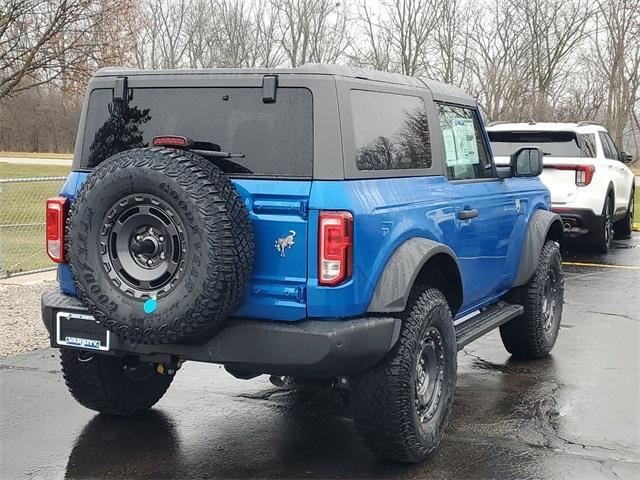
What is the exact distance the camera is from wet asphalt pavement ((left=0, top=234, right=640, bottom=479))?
4.05 meters

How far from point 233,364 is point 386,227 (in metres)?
0.98

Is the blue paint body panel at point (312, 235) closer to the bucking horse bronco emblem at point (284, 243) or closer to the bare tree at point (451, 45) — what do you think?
the bucking horse bronco emblem at point (284, 243)

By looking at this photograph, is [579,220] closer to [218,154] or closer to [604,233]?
[604,233]

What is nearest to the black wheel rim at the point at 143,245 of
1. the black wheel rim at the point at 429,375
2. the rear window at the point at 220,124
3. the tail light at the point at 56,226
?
the rear window at the point at 220,124

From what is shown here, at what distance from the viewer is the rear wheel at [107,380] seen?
4527mm

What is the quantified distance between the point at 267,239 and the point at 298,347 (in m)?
0.52

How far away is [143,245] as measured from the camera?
3.66m

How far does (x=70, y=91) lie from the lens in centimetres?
1578

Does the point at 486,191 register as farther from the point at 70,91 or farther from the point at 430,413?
the point at 70,91

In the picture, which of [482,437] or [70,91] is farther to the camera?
[70,91]

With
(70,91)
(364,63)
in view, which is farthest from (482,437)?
(364,63)

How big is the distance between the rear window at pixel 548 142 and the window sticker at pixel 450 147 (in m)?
5.41

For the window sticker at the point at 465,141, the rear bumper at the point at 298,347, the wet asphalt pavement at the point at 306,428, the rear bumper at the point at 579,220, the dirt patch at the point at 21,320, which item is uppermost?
the window sticker at the point at 465,141

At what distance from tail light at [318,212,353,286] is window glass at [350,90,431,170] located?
1.22ft
